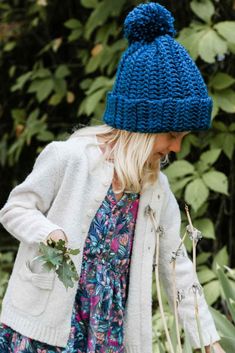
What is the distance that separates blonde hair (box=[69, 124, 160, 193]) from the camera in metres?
2.00

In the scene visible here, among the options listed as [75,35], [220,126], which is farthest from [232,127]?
[75,35]

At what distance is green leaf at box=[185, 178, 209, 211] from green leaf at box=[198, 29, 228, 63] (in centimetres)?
47

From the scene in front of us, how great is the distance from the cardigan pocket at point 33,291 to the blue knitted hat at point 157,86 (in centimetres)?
41

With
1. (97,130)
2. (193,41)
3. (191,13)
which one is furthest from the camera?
(191,13)

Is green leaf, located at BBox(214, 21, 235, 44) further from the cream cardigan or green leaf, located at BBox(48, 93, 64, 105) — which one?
green leaf, located at BBox(48, 93, 64, 105)

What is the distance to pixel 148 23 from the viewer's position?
6.50ft

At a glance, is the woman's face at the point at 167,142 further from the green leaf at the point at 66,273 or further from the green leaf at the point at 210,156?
the green leaf at the point at 210,156

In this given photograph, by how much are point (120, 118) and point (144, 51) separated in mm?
173

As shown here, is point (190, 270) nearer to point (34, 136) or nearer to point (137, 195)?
point (137, 195)

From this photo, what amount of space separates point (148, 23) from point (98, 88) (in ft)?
5.02

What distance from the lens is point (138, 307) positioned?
2.12m

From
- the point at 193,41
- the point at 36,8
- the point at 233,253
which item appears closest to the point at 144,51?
the point at 193,41

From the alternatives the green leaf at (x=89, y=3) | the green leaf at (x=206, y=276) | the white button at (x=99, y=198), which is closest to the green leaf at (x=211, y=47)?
the green leaf at (x=89, y=3)

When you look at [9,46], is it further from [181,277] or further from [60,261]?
[60,261]
